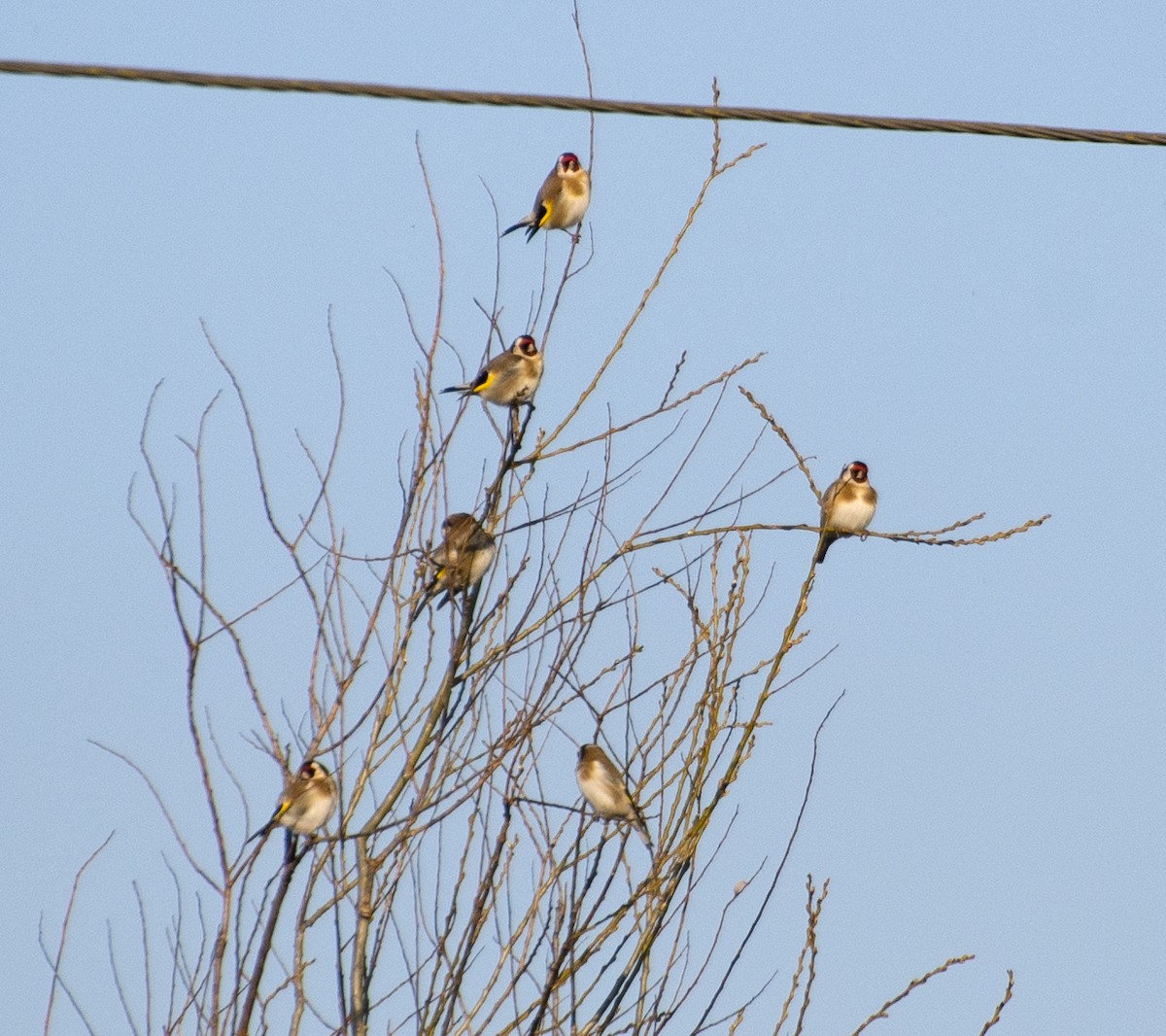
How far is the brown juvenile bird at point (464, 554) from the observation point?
5258 mm

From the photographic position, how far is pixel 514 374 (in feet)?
22.2

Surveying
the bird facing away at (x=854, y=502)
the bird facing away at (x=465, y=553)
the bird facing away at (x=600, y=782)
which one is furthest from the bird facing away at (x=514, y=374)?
the bird facing away at (x=854, y=502)

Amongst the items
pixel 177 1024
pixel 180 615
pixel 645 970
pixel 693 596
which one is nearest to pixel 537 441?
pixel 693 596

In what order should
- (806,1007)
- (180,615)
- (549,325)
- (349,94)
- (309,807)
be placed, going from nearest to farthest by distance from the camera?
(349,94)
(806,1007)
(180,615)
(549,325)
(309,807)

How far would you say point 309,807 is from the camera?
5.64 m

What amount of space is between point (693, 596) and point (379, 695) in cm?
103

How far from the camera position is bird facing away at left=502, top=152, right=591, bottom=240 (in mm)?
8125

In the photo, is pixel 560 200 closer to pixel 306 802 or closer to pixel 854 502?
pixel 854 502

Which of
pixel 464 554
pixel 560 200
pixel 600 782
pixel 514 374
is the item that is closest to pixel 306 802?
pixel 464 554

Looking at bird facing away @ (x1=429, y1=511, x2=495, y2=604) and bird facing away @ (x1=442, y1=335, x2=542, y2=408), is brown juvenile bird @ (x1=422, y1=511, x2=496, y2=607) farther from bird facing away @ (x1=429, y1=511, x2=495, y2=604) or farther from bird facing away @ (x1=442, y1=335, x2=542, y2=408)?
bird facing away @ (x1=442, y1=335, x2=542, y2=408)

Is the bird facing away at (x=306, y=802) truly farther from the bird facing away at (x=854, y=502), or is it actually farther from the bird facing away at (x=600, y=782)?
the bird facing away at (x=854, y=502)

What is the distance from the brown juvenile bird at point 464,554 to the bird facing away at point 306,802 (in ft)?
2.15

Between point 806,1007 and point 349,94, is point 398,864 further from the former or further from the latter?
point 349,94

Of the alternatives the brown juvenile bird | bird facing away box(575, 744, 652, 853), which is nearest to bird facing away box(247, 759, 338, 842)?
the brown juvenile bird
